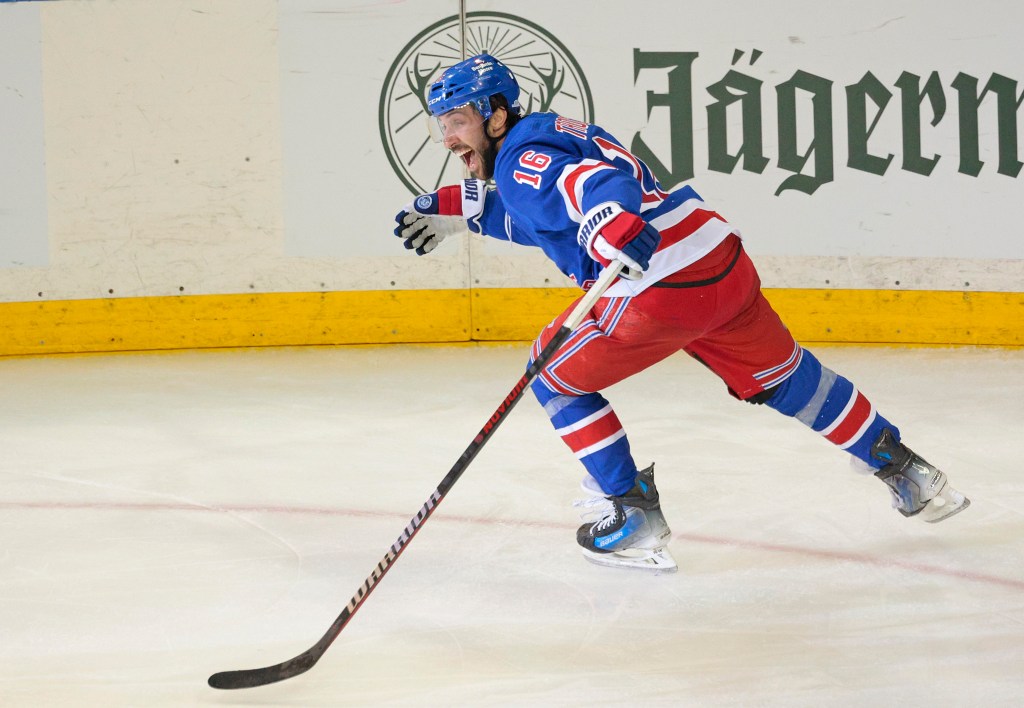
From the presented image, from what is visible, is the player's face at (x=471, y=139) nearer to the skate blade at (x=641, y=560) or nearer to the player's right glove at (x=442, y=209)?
the player's right glove at (x=442, y=209)

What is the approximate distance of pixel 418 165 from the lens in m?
4.91

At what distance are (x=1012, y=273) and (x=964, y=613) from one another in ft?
9.30

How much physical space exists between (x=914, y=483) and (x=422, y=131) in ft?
9.31

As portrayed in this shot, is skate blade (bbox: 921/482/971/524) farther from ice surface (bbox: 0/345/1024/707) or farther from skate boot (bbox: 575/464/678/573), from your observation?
skate boot (bbox: 575/464/678/573)

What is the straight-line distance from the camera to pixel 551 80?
4.85m

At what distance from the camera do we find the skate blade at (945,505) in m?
2.57

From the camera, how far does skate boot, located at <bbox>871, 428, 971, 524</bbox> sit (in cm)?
253

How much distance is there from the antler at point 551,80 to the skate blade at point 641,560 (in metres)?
2.71

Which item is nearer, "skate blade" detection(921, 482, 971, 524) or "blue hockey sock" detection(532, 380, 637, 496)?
"blue hockey sock" detection(532, 380, 637, 496)

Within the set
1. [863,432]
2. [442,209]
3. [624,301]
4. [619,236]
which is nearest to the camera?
[619,236]

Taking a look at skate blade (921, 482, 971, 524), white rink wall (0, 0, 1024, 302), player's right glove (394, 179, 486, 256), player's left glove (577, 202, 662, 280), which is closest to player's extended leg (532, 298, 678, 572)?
player's left glove (577, 202, 662, 280)

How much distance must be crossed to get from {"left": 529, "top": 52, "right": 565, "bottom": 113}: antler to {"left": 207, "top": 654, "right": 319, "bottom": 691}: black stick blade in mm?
3286

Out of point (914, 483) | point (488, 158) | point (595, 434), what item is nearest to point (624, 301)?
point (595, 434)

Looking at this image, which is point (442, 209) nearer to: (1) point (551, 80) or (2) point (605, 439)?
(2) point (605, 439)
